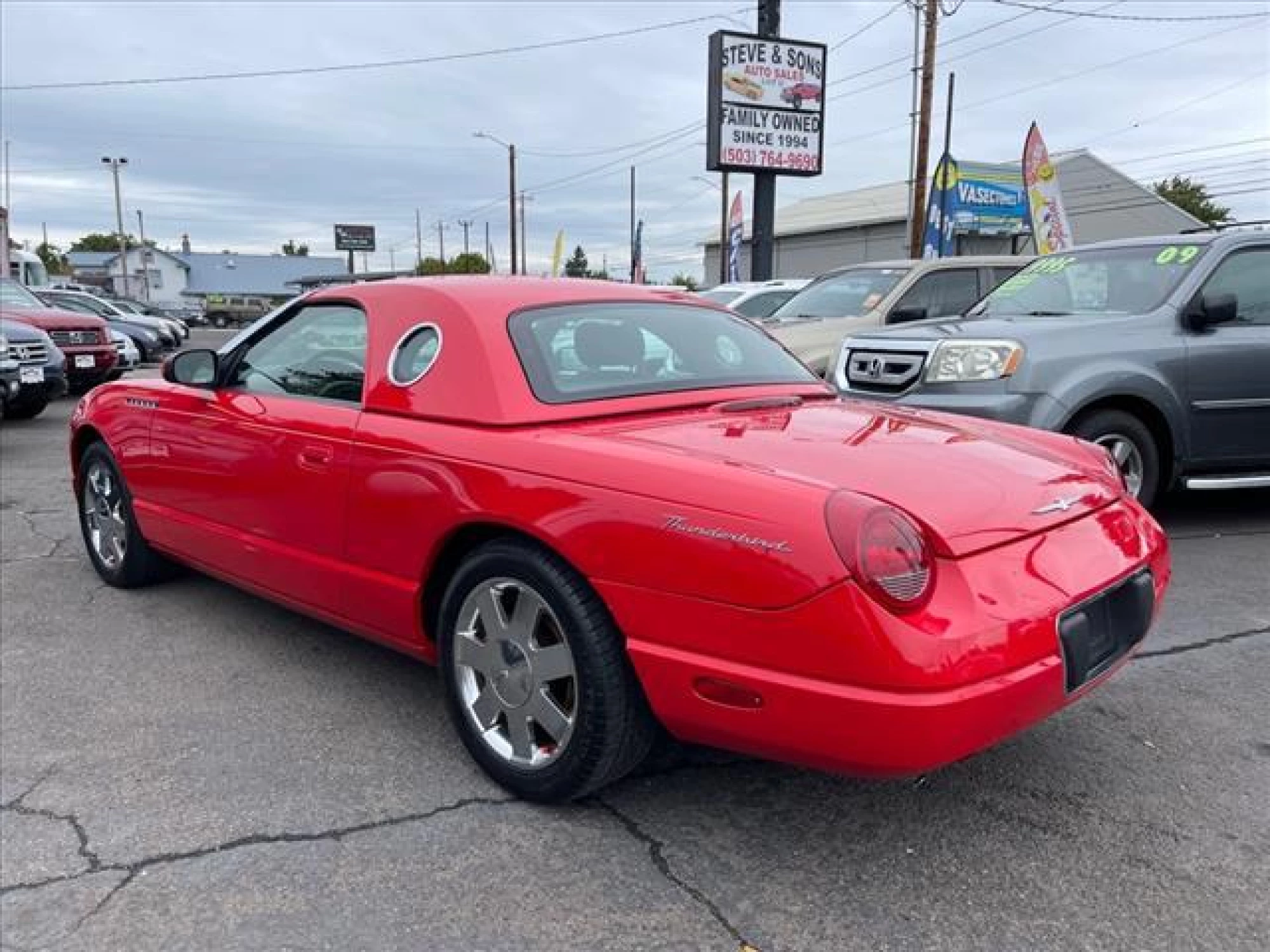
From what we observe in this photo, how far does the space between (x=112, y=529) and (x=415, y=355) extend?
250 centimetres

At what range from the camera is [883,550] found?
2.25 meters

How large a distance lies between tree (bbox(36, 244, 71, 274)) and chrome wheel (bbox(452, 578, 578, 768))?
111 metres

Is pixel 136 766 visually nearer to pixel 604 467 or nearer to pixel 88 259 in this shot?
pixel 604 467

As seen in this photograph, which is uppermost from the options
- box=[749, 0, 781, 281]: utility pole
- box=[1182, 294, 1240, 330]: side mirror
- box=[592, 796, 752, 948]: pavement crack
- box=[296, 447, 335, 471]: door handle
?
box=[749, 0, 781, 281]: utility pole

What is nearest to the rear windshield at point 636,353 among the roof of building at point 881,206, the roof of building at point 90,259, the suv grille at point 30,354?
the suv grille at point 30,354

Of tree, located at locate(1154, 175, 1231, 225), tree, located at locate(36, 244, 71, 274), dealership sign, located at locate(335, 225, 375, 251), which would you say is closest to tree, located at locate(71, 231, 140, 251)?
tree, located at locate(36, 244, 71, 274)

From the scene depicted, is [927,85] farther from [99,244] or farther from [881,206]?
[99,244]

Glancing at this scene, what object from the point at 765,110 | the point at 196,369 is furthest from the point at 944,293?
the point at 765,110

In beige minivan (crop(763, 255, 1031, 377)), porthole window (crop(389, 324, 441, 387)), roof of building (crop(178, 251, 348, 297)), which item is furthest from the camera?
roof of building (crop(178, 251, 348, 297))

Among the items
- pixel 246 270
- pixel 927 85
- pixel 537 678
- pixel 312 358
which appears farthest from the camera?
pixel 246 270

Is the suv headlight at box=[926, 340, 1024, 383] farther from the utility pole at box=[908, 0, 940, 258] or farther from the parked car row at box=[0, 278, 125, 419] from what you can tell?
the utility pole at box=[908, 0, 940, 258]

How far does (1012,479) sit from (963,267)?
704 cm

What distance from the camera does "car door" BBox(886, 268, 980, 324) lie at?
9.02m

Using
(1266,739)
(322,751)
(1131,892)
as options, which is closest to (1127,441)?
(1266,739)
